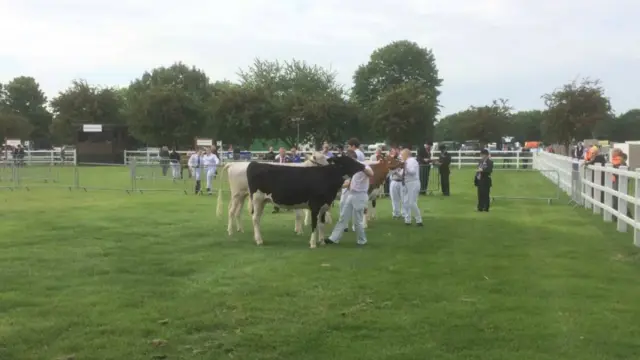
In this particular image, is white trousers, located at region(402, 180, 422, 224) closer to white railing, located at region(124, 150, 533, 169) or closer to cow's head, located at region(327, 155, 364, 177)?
cow's head, located at region(327, 155, 364, 177)

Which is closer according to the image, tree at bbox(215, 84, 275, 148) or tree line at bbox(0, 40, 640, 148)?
tree line at bbox(0, 40, 640, 148)

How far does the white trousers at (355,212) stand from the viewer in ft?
40.3

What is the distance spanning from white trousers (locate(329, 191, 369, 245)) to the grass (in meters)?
0.23

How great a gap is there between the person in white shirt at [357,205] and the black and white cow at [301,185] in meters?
0.15

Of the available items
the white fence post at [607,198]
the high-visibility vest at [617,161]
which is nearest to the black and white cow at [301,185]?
the white fence post at [607,198]

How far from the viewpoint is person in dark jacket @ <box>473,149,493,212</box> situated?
59.8ft

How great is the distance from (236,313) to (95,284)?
2.54 metres

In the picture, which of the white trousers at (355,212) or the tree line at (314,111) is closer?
the white trousers at (355,212)

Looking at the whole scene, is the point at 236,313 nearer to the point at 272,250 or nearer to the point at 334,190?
the point at 272,250

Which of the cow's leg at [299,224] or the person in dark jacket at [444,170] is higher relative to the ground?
the person in dark jacket at [444,170]

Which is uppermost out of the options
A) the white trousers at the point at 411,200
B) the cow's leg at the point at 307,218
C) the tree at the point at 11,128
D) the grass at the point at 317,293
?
the tree at the point at 11,128

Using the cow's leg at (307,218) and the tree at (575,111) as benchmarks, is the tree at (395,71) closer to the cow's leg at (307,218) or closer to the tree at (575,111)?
the tree at (575,111)

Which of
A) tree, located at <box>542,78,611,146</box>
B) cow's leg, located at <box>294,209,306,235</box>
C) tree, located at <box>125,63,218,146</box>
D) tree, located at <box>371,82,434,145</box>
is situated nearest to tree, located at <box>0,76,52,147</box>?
tree, located at <box>125,63,218,146</box>

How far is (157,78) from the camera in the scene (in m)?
83.7
